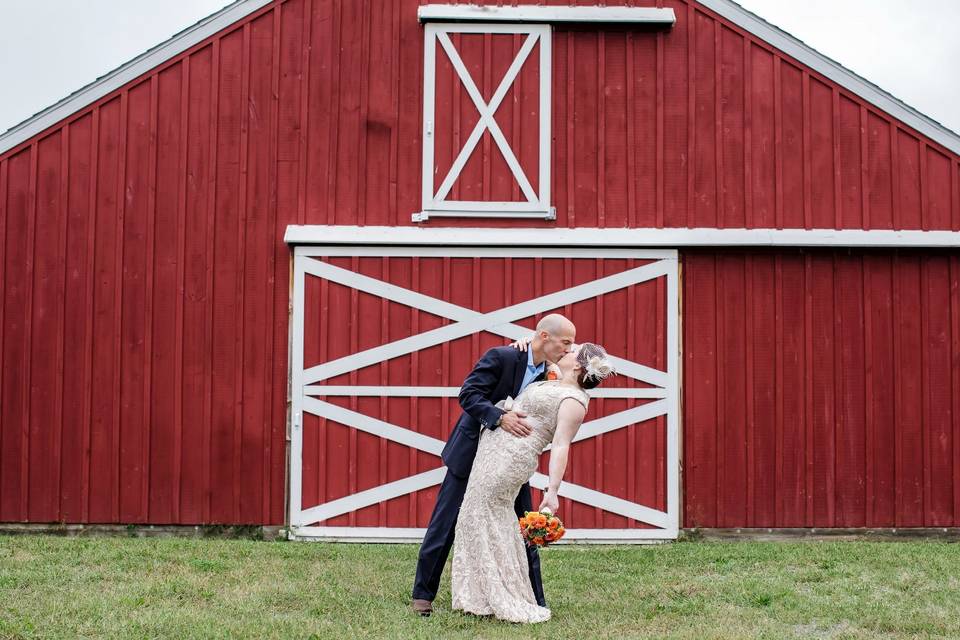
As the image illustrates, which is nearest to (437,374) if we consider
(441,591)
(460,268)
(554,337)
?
(460,268)

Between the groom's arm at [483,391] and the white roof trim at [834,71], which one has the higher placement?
the white roof trim at [834,71]

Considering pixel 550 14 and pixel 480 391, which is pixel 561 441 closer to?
pixel 480 391

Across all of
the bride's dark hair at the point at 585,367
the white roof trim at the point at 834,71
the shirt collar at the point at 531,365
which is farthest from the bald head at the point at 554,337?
the white roof trim at the point at 834,71

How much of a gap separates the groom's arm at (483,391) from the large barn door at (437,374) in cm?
306

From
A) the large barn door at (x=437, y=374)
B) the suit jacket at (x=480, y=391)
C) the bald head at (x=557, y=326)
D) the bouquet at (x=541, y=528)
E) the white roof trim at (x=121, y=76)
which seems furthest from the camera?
the white roof trim at (x=121, y=76)

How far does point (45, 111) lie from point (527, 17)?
421 centimetres

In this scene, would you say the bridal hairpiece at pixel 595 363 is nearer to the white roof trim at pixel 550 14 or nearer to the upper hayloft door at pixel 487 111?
the upper hayloft door at pixel 487 111

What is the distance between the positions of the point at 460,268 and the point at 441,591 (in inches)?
128

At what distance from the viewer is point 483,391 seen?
580 cm

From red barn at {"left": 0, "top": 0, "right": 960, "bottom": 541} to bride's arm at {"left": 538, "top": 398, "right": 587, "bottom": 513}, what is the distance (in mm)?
3395

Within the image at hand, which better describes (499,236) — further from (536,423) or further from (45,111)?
(45,111)

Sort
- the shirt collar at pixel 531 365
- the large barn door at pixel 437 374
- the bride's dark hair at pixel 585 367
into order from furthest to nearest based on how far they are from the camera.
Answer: the large barn door at pixel 437 374
the shirt collar at pixel 531 365
the bride's dark hair at pixel 585 367

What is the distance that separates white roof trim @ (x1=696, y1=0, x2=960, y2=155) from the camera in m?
9.08

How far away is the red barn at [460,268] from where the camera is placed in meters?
8.91
